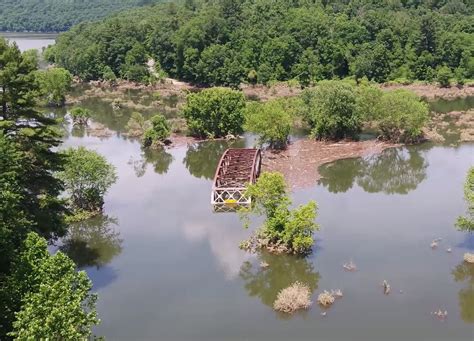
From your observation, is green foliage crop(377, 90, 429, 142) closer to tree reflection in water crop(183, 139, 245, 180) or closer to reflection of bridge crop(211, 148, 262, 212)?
tree reflection in water crop(183, 139, 245, 180)

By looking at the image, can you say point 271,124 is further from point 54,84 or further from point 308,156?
point 54,84

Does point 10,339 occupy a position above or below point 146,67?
above

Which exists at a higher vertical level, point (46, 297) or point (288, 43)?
point (46, 297)

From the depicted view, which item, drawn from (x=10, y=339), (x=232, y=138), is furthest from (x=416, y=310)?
(x=232, y=138)

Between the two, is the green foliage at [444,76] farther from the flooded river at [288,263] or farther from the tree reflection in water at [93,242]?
the tree reflection in water at [93,242]

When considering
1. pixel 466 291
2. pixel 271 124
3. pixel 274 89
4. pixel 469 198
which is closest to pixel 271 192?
pixel 469 198

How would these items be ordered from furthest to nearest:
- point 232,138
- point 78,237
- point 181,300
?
point 232,138 < point 78,237 < point 181,300

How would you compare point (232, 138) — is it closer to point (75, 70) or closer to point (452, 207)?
point (452, 207)
